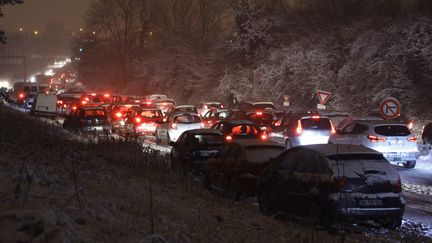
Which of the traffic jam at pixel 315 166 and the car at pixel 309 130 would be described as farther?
the car at pixel 309 130

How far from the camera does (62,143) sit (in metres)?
17.4

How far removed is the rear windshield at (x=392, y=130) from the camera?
20.6 m

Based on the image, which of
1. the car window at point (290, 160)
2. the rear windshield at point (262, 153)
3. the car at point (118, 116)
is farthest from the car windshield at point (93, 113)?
the car window at point (290, 160)

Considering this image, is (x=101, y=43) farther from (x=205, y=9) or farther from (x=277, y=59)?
(x=277, y=59)

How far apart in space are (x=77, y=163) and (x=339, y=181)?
597 centimetres

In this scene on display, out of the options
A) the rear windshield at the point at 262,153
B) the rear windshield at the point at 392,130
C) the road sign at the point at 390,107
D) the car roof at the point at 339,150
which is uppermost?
the road sign at the point at 390,107

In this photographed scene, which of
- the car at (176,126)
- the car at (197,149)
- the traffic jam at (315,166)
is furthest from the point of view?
the car at (176,126)

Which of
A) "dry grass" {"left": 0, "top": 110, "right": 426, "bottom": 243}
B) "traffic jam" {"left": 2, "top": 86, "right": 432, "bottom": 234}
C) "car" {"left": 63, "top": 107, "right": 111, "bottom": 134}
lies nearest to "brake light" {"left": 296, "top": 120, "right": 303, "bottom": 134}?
"traffic jam" {"left": 2, "top": 86, "right": 432, "bottom": 234}

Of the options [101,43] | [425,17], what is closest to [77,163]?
[425,17]

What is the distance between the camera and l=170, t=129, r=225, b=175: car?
18.2 meters

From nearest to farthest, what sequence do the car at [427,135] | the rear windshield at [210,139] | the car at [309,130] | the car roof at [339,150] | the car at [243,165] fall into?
the car roof at [339,150], the car at [243,165], the rear windshield at [210,139], the car at [309,130], the car at [427,135]

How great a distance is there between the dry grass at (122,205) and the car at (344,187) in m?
0.36

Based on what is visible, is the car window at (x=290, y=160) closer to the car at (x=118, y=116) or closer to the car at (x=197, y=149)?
the car at (x=197, y=149)

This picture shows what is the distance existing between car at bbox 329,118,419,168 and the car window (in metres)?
8.96
